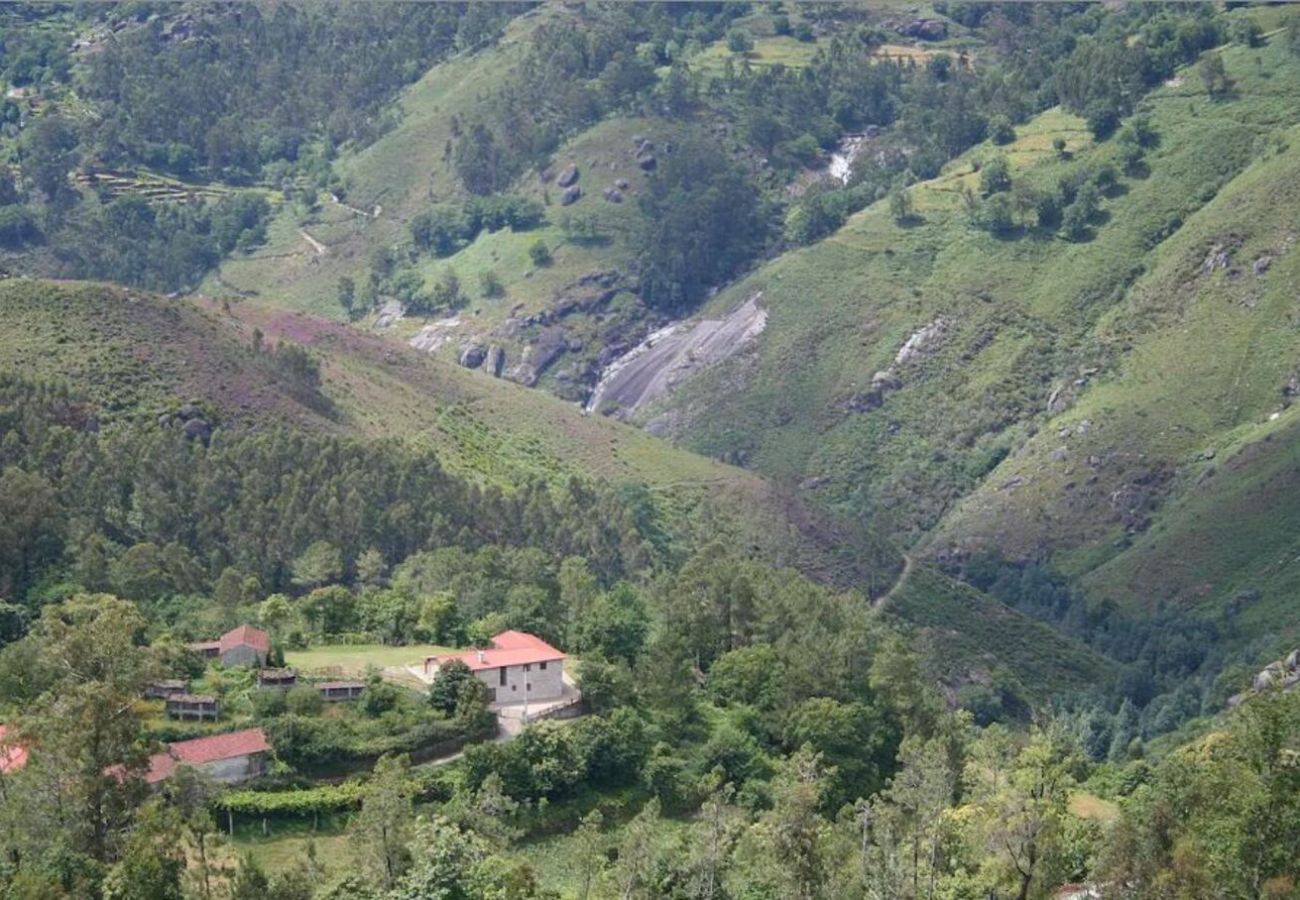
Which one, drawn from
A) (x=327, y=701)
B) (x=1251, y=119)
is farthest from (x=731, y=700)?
(x=1251, y=119)

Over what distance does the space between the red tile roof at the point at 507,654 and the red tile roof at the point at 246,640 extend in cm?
568

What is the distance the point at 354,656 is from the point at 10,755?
66.9 ft

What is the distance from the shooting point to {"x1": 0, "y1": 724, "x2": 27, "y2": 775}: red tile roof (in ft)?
198

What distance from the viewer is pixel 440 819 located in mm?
62438

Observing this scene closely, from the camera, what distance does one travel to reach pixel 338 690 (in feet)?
244

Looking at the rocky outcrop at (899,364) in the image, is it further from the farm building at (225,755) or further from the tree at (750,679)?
the farm building at (225,755)

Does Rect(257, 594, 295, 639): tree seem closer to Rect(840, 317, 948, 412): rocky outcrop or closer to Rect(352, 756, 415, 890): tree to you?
Rect(352, 756, 415, 890): tree

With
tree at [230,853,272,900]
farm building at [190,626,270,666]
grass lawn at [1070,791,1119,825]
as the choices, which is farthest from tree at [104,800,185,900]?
grass lawn at [1070,791,1119,825]

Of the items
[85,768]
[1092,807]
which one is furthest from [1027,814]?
[85,768]

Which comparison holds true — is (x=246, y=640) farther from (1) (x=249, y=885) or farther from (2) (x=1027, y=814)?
(2) (x=1027, y=814)

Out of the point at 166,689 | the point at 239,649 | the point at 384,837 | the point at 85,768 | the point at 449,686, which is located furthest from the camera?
the point at 239,649

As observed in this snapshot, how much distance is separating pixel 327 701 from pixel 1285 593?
7878 cm

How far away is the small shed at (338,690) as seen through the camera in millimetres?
74188

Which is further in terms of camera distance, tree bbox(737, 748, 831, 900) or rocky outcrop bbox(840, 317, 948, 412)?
rocky outcrop bbox(840, 317, 948, 412)
